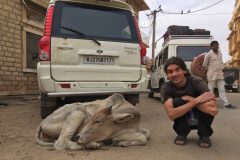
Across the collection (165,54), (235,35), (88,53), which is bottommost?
(88,53)

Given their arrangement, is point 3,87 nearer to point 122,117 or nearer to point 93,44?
point 93,44

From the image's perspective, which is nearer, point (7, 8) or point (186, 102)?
point (186, 102)

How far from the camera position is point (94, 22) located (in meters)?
6.80

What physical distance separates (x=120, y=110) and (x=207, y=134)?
1.20m

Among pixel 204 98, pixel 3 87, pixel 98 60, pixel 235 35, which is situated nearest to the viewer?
pixel 204 98

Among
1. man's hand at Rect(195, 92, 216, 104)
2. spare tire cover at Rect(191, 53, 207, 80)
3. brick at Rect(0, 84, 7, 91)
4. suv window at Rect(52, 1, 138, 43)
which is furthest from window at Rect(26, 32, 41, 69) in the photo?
man's hand at Rect(195, 92, 216, 104)

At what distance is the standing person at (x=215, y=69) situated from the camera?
405 inches

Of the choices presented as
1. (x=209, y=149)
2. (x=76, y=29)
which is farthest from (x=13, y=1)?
(x=209, y=149)

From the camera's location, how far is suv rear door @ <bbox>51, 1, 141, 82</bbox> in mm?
6352

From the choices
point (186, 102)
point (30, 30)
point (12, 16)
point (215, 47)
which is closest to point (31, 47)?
point (30, 30)

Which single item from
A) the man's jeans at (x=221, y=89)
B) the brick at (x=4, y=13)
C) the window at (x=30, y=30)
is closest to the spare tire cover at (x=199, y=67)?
the man's jeans at (x=221, y=89)

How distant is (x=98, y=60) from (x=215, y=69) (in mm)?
4728

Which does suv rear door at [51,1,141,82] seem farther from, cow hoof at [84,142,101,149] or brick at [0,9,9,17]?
brick at [0,9,9,17]

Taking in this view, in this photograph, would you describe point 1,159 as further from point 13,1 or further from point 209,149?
point 13,1
